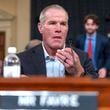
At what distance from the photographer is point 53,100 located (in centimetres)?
221

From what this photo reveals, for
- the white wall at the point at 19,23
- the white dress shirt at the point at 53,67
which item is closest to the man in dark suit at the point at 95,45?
the white dress shirt at the point at 53,67

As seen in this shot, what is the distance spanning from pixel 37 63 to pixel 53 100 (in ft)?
5.43

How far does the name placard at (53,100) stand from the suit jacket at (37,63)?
150 centimetres

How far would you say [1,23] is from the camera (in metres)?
11.1

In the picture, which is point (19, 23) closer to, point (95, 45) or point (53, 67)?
point (95, 45)

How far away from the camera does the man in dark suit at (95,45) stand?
6828mm

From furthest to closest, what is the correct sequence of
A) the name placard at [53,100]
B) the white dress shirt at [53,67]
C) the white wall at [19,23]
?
1. the white wall at [19,23]
2. the white dress shirt at [53,67]
3. the name placard at [53,100]

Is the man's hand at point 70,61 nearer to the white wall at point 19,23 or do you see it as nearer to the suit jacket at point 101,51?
the suit jacket at point 101,51

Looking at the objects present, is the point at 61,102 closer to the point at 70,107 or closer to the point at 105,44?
the point at 70,107

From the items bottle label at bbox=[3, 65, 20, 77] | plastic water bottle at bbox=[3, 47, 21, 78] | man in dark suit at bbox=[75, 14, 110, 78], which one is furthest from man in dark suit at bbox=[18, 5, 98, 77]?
man in dark suit at bbox=[75, 14, 110, 78]

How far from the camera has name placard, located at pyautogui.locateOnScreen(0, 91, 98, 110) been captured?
7.25 feet

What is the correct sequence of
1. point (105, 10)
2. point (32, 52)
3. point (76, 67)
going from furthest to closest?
point (105, 10) → point (32, 52) → point (76, 67)

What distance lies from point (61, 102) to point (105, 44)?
15.6 feet

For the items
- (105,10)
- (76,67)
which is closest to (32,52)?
(76,67)
